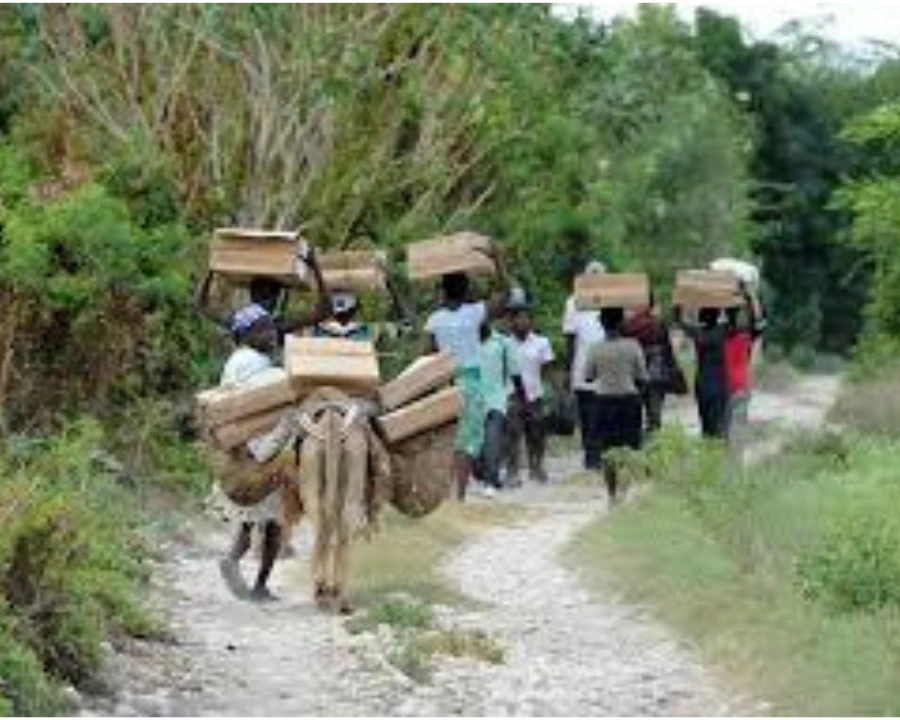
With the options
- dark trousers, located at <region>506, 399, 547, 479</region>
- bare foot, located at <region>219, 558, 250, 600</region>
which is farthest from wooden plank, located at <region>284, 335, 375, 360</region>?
dark trousers, located at <region>506, 399, 547, 479</region>

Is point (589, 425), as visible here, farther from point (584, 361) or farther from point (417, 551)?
point (417, 551)

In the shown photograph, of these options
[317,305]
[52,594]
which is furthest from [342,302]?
[52,594]

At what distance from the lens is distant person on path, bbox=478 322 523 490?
1708 centimetres

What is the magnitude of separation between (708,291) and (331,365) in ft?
21.9

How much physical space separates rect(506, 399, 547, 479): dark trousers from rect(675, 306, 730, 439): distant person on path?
1.51m

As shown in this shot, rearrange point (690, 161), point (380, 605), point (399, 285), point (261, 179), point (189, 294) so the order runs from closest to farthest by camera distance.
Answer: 1. point (380, 605)
2. point (189, 294)
3. point (261, 179)
4. point (399, 285)
5. point (690, 161)

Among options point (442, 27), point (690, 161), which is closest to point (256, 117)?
point (442, 27)

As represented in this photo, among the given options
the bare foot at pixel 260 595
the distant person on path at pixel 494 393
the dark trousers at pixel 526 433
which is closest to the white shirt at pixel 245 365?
the bare foot at pixel 260 595

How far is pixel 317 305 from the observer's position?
45.1ft

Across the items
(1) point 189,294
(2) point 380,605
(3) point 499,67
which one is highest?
(3) point 499,67

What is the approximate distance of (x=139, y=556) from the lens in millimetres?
12383

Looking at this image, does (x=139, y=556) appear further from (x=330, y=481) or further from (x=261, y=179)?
(x=261, y=179)

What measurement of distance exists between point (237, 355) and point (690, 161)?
27.9 metres

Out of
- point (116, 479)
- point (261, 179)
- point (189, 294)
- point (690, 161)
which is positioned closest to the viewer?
point (116, 479)
